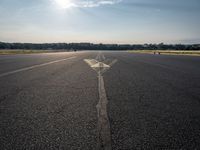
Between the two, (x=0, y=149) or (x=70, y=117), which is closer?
(x=0, y=149)

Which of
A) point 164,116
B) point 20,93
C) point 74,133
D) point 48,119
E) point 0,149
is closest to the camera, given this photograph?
point 0,149

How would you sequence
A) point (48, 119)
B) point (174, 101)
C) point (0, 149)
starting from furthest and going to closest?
point (174, 101)
point (48, 119)
point (0, 149)

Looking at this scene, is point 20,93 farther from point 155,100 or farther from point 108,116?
point 155,100

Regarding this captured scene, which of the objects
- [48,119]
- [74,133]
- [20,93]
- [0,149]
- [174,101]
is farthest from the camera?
[20,93]

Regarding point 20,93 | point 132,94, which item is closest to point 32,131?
point 20,93

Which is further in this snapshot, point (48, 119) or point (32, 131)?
point (48, 119)

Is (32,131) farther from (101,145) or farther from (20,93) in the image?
(20,93)

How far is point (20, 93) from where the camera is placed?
18.8 feet

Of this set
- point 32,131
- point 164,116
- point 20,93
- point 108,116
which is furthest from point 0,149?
point 20,93

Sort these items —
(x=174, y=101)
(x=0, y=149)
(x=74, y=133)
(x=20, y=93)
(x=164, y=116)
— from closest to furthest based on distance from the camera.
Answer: (x=0, y=149) < (x=74, y=133) < (x=164, y=116) < (x=174, y=101) < (x=20, y=93)

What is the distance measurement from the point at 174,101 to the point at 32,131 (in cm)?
337

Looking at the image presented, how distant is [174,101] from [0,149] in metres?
3.90

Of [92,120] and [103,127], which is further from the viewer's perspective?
[92,120]

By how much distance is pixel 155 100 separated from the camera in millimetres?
5160
